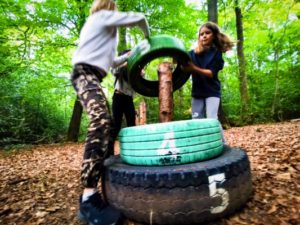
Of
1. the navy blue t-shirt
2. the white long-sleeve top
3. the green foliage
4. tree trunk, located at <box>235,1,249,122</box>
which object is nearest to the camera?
the white long-sleeve top

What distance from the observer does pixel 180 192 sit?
2064 mm

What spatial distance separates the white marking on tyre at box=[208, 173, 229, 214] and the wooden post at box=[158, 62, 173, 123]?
3.26 feet

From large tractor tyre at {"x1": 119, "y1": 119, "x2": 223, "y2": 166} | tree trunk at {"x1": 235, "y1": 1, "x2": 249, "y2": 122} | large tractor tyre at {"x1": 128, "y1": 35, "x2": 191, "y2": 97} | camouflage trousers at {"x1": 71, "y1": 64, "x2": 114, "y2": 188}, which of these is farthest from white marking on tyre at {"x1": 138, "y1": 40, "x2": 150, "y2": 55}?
tree trunk at {"x1": 235, "y1": 1, "x2": 249, "y2": 122}

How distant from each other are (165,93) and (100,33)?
949mm

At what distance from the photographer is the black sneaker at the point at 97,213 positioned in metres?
2.16

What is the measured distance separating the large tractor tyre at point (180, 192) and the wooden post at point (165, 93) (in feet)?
2.63

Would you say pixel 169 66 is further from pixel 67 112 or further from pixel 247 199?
pixel 67 112

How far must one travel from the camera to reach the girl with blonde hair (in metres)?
2.27

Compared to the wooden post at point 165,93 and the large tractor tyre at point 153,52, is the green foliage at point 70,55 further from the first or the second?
the wooden post at point 165,93

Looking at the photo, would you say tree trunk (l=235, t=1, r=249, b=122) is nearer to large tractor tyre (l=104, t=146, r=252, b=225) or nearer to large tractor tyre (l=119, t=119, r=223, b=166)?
large tractor tyre (l=119, t=119, r=223, b=166)

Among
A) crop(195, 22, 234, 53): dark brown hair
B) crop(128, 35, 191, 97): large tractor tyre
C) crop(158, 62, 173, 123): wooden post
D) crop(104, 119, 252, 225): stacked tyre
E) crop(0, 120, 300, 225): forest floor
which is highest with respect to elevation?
crop(195, 22, 234, 53): dark brown hair

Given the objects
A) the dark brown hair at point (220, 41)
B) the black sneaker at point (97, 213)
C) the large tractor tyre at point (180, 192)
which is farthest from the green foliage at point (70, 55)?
the large tractor tyre at point (180, 192)

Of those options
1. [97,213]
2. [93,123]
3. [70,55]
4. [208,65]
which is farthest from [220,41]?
[70,55]

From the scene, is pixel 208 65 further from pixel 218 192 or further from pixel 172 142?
pixel 218 192
